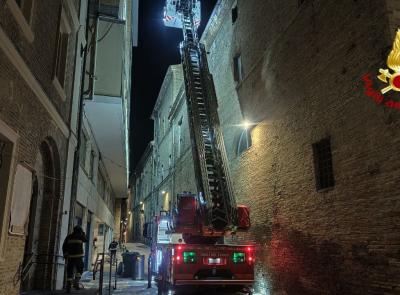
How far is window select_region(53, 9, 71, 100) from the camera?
395 inches

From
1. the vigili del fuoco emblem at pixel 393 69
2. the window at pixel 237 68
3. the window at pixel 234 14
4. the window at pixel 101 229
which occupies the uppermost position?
the window at pixel 234 14

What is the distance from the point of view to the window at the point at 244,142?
45.9 feet

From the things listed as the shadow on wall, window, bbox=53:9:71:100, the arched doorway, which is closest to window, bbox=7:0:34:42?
window, bbox=53:9:71:100

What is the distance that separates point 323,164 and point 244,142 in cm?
529

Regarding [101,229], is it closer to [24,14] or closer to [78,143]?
[78,143]

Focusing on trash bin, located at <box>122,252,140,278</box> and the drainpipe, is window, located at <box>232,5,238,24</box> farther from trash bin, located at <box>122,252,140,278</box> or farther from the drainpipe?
trash bin, located at <box>122,252,140,278</box>

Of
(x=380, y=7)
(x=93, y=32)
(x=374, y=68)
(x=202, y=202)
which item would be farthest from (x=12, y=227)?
(x=93, y=32)

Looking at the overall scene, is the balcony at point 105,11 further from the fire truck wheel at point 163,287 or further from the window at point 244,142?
the fire truck wheel at point 163,287

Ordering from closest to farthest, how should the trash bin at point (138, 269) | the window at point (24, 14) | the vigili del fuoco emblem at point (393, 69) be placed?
the window at point (24, 14) < the vigili del fuoco emblem at point (393, 69) < the trash bin at point (138, 269)

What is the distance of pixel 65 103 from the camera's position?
10969 millimetres

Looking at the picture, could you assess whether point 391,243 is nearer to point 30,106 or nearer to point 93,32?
point 30,106

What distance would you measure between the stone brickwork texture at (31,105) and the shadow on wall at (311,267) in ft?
20.3

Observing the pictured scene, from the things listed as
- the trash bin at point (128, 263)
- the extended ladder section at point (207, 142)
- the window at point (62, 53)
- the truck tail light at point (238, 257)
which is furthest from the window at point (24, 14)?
the trash bin at point (128, 263)

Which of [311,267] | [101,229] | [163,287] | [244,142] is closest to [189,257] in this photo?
[163,287]
